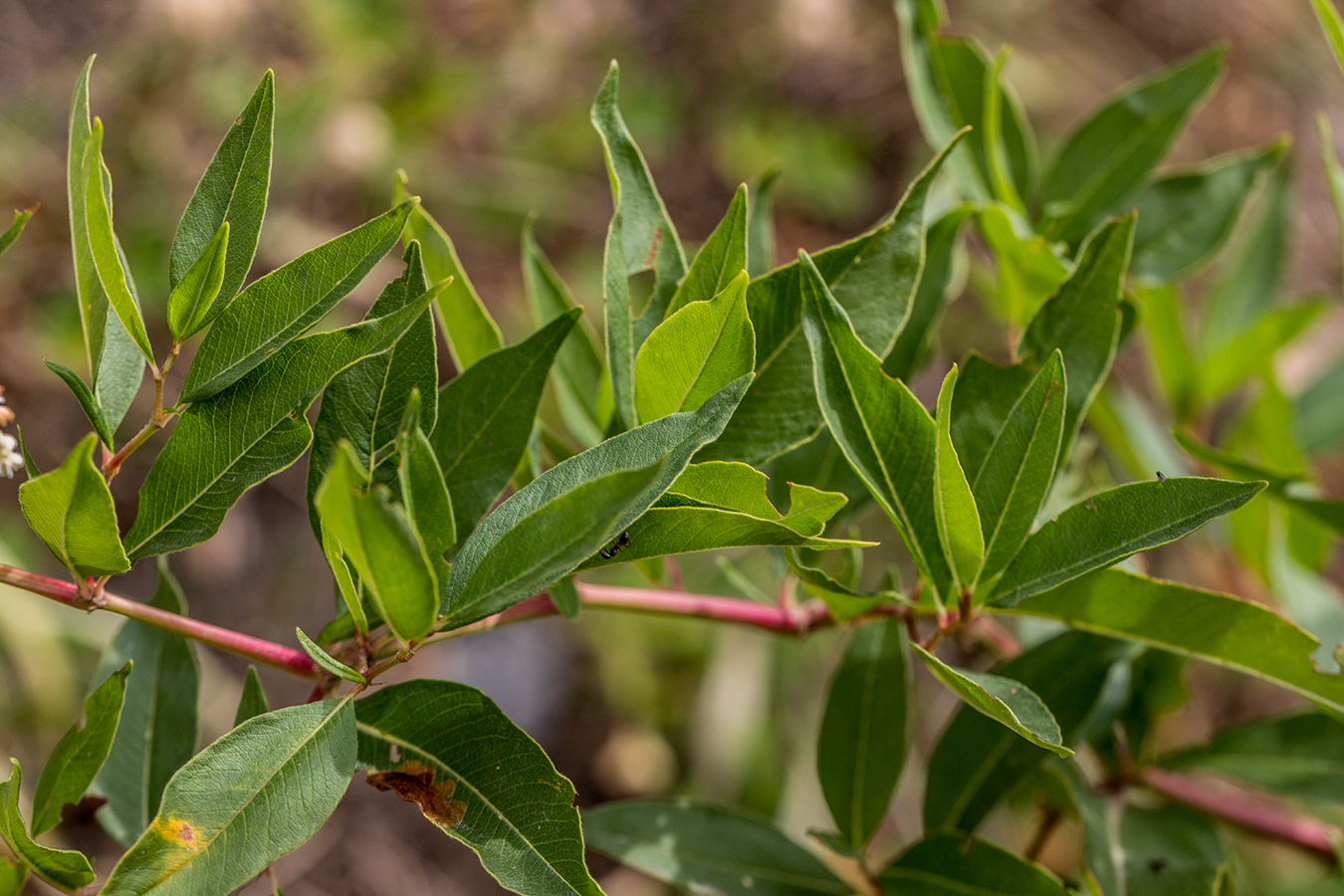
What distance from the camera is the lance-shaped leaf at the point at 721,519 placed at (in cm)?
42

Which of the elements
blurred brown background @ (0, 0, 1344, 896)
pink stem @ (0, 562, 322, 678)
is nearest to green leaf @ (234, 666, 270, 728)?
pink stem @ (0, 562, 322, 678)

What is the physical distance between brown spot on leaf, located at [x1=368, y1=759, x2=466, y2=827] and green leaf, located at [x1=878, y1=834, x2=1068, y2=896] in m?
0.34

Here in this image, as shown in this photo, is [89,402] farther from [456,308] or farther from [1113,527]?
[1113,527]

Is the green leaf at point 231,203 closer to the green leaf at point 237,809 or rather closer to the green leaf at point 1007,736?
the green leaf at point 237,809

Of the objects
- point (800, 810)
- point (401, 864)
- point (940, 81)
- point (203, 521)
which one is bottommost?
point (401, 864)

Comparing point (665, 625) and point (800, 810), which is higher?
point (665, 625)

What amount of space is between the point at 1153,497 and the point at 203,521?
1.53 ft

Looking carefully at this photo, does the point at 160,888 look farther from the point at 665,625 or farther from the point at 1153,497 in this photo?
the point at 665,625

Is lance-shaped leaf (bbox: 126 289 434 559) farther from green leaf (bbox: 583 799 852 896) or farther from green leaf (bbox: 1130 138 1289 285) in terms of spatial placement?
green leaf (bbox: 1130 138 1289 285)

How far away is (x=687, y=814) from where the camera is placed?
0.68 metres

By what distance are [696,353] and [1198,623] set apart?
32cm

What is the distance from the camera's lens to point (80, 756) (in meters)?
0.49

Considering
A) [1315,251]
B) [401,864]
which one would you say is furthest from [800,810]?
[1315,251]

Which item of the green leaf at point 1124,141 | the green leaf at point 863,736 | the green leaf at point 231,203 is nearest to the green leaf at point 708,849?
the green leaf at point 863,736
